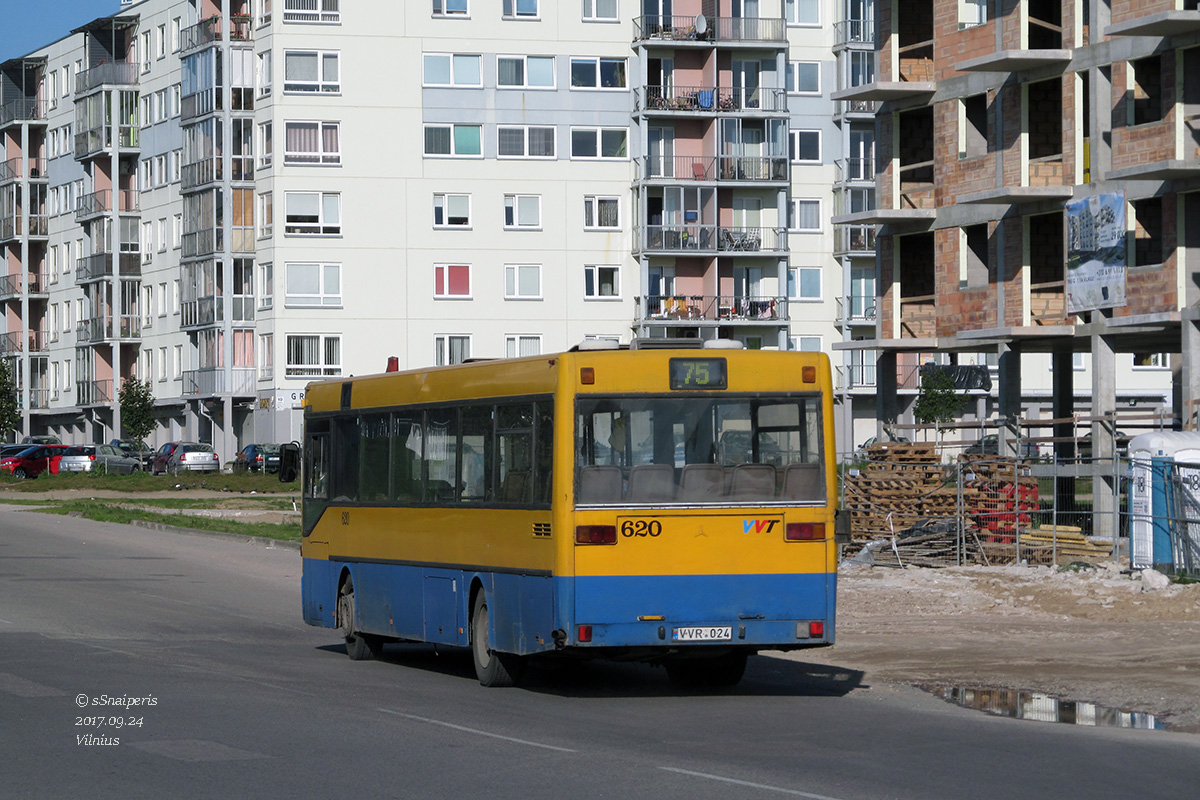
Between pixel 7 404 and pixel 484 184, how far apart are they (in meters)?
35.6

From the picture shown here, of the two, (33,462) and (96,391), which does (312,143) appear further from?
(96,391)

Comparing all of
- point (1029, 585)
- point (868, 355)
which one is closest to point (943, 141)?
point (1029, 585)

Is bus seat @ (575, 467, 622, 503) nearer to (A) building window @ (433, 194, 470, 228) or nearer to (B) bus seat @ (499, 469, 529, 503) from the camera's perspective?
(B) bus seat @ (499, 469, 529, 503)

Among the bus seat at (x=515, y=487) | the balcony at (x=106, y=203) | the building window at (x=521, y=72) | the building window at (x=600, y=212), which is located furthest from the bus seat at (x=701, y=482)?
the balcony at (x=106, y=203)

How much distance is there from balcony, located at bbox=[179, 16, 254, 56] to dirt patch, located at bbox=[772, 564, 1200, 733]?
196 ft

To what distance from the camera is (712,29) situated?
79.3m

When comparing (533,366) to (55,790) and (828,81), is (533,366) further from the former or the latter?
(828,81)

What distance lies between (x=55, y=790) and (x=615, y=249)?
229 feet

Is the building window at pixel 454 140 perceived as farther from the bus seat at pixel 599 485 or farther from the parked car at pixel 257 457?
the bus seat at pixel 599 485

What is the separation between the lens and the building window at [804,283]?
273 feet

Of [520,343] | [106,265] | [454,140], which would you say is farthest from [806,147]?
[106,265]

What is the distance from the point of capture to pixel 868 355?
8519 centimetres

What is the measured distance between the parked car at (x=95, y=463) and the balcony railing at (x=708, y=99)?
87.5 feet

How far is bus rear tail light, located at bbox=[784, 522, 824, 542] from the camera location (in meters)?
14.4
